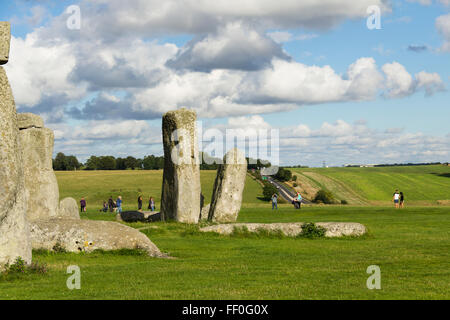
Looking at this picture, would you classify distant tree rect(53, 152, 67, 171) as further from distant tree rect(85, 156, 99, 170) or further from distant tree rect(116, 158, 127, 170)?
distant tree rect(116, 158, 127, 170)

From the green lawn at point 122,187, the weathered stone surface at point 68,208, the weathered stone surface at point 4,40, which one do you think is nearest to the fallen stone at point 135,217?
the weathered stone surface at point 68,208

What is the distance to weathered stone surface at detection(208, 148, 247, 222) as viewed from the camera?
3259cm

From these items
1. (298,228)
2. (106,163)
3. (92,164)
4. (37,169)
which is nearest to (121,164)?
(106,163)

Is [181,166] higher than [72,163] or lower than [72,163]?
lower

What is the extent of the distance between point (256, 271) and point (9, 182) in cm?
638

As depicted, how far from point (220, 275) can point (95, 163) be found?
134878mm

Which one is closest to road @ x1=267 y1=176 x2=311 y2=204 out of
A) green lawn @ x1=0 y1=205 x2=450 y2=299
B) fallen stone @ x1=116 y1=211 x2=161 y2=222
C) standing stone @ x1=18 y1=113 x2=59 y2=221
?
fallen stone @ x1=116 y1=211 x2=161 y2=222

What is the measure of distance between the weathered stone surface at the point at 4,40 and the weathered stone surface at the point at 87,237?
22.1 ft

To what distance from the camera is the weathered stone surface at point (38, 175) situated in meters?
29.0

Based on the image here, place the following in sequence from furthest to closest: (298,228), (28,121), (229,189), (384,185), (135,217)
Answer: (384,185), (135,217), (229,189), (28,121), (298,228)

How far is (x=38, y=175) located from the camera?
29328 millimetres

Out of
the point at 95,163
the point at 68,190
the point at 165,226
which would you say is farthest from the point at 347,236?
the point at 95,163

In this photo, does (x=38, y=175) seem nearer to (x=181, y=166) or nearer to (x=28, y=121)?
(x=28, y=121)
